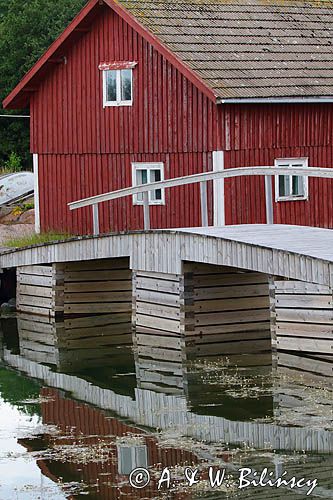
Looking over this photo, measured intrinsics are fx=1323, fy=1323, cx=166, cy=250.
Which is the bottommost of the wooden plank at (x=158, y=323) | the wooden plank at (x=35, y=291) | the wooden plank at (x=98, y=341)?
the wooden plank at (x=98, y=341)

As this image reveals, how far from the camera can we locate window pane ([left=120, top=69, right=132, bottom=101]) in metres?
27.9

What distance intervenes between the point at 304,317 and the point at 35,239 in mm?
10694

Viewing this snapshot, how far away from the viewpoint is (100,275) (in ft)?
83.3

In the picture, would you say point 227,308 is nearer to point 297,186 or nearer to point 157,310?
point 157,310

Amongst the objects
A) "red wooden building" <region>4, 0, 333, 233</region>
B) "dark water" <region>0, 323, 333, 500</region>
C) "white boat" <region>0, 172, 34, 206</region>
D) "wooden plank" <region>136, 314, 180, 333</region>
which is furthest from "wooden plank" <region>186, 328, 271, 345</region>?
"white boat" <region>0, 172, 34, 206</region>

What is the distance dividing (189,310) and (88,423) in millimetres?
5617

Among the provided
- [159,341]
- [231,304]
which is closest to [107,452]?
[159,341]

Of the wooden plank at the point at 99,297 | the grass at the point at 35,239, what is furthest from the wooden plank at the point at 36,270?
the grass at the point at 35,239

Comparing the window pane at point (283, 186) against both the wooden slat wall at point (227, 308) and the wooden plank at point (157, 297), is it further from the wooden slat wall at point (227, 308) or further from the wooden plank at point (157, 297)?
the wooden plank at point (157, 297)

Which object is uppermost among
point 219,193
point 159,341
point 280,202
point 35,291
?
point 219,193

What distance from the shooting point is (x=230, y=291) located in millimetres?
22016

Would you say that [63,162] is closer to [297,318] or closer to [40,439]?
[297,318]

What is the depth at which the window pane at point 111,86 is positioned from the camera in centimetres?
2820

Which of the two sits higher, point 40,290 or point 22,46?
point 22,46
